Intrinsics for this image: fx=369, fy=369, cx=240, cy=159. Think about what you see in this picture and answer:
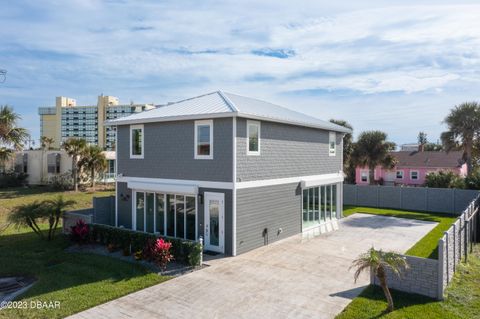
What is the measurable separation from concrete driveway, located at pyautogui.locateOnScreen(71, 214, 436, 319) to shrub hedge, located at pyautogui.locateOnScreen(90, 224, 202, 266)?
71 cm

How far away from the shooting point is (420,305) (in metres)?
8.85

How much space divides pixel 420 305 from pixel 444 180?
21305mm

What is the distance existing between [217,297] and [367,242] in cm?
866

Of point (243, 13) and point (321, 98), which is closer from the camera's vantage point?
point (243, 13)

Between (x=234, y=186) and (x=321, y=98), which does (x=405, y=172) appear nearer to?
(x=321, y=98)

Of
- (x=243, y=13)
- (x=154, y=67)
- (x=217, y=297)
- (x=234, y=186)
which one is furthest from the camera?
(x=154, y=67)

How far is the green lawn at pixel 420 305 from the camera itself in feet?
27.2

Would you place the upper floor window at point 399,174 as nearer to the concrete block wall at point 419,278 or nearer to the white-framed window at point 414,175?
the white-framed window at point 414,175

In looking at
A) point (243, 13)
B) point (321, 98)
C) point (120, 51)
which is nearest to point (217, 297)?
point (243, 13)

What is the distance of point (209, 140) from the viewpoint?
553 inches

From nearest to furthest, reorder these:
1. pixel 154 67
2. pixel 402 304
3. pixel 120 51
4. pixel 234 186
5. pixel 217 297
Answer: pixel 402 304, pixel 217 297, pixel 234 186, pixel 120 51, pixel 154 67

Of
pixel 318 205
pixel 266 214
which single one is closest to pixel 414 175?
pixel 318 205

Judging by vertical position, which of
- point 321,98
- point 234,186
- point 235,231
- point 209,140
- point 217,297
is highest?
point 321,98

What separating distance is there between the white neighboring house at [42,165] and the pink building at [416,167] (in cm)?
3283
